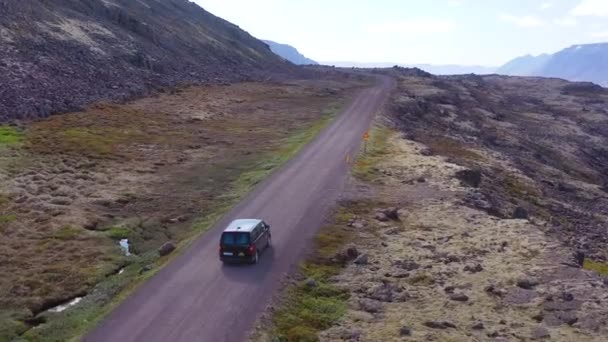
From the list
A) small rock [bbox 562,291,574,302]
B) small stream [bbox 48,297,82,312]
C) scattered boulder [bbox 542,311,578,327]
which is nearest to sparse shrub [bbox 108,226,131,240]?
small stream [bbox 48,297,82,312]

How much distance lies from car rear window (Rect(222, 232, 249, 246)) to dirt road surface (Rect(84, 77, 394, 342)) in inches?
58.7

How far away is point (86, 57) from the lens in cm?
10262

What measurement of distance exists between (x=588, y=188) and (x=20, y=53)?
284 feet

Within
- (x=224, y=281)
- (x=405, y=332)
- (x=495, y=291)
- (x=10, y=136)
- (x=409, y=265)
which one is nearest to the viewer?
(x=405, y=332)

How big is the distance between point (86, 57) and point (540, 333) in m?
96.4

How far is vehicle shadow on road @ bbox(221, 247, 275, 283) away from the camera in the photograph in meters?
31.8

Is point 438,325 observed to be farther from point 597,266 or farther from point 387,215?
point 597,266

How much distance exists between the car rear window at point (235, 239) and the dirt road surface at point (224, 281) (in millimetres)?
1491

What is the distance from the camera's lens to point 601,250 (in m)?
45.8

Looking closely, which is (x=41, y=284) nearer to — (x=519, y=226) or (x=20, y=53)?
(x=519, y=226)

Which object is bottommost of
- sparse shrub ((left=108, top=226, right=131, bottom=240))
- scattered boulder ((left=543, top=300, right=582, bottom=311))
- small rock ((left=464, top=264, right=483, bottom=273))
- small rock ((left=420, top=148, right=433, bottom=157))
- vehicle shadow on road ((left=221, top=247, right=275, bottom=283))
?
sparse shrub ((left=108, top=226, right=131, bottom=240))

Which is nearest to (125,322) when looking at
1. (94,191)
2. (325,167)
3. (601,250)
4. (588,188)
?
(94,191)

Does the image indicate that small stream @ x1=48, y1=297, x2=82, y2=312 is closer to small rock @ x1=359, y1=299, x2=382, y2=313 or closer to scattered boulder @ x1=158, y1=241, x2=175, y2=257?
scattered boulder @ x1=158, y1=241, x2=175, y2=257

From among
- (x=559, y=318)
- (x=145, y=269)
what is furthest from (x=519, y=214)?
(x=145, y=269)
